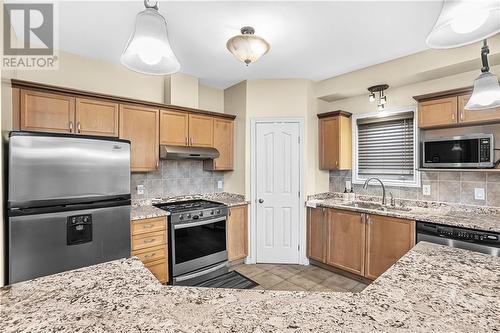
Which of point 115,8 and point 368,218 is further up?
point 115,8

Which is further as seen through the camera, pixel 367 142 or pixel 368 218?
pixel 367 142

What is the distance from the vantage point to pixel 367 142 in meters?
3.64

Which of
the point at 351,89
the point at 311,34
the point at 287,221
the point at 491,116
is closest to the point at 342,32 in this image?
the point at 311,34

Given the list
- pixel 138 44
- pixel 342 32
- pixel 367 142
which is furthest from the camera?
pixel 367 142

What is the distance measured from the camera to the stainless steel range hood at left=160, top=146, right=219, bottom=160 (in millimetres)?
3055

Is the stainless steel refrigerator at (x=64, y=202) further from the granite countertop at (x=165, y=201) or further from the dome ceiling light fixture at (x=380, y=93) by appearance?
the dome ceiling light fixture at (x=380, y=93)

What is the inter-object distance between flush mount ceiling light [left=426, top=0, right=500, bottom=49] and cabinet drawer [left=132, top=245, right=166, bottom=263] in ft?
9.40

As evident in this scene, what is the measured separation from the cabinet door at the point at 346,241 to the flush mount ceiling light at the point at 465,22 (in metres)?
2.27

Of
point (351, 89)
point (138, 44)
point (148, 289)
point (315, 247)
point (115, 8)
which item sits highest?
point (115, 8)

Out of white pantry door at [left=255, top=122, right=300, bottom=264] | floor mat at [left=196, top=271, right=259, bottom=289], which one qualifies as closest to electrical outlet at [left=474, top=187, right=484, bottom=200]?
white pantry door at [left=255, top=122, right=300, bottom=264]

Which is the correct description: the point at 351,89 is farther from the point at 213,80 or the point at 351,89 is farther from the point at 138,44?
the point at 138,44

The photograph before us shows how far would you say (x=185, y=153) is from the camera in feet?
10.4

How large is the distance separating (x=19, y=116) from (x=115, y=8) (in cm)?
132

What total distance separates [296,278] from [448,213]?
1.88 meters
